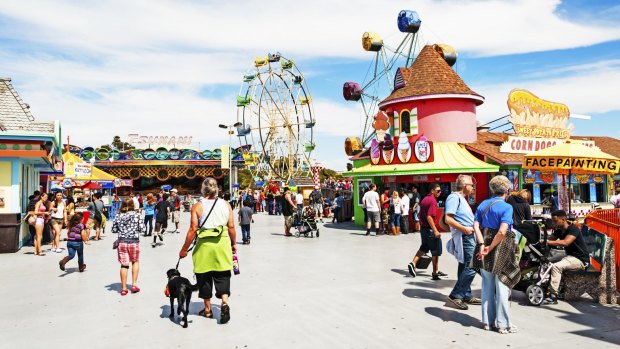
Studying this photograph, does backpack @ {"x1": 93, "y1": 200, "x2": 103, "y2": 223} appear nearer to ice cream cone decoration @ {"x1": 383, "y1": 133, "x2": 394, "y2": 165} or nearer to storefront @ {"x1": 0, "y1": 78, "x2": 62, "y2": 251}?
storefront @ {"x1": 0, "y1": 78, "x2": 62, "y2": 251}

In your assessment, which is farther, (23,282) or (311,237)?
(311,237)

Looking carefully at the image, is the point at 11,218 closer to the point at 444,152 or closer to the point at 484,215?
the point at 484,215

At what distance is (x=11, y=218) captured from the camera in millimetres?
13000

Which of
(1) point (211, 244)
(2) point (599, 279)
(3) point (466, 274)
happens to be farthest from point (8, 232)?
(2) point (599, 279)

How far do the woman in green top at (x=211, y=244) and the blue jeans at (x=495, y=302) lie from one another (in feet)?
9.95

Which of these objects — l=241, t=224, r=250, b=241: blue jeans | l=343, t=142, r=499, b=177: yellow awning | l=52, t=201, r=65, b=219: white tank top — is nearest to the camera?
l=52, t=201, r=65, b=219: white tank top

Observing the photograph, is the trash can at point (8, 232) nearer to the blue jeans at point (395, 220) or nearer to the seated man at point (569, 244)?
the blue jeans at point (395, 220)

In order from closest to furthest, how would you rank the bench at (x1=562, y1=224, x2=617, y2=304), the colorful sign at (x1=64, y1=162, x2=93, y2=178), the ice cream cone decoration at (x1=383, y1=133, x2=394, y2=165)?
1. the bench at (x1=562, y1=224, x2=617, y2=304)
2. the ice cream cone decoration at (x1=383, y1=133, x2=394, y2=165)
3. the colorful sign at (x1=64, y1=162, x2=93, y2=178)

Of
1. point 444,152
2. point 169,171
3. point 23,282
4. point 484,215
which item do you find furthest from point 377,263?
point 169,171

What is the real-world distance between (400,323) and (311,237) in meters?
10.2

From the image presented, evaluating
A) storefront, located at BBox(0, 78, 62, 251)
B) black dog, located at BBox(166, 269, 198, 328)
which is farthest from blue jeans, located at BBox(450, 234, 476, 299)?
storefront, located at BBox(0, 78, 62, 251)

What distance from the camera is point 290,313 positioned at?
6656 mm

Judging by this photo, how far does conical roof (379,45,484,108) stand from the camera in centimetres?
1930

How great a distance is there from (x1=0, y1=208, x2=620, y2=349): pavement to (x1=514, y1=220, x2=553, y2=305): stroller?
217 mm
